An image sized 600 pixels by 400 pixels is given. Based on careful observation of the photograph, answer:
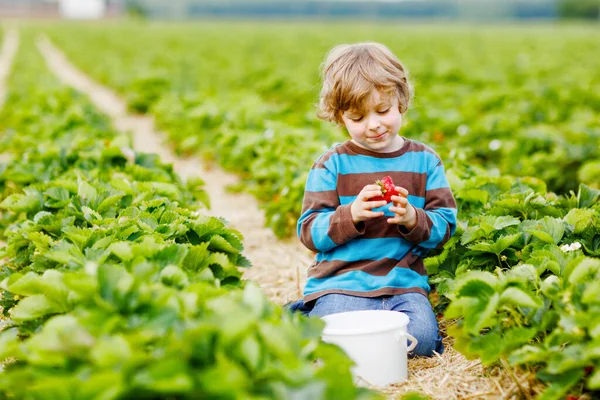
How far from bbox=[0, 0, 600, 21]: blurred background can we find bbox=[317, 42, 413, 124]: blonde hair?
90490 millimetres

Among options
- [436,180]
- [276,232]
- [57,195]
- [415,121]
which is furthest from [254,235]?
[415,121]

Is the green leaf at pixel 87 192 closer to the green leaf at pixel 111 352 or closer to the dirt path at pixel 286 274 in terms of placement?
the dirt path at pixel 286 274

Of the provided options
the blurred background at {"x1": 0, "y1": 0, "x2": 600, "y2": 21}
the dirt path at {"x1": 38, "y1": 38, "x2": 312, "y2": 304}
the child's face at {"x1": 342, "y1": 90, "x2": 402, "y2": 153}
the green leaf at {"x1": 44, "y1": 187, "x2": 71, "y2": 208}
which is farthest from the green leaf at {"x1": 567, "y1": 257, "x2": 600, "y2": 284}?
the blurred background at {"x1": 0, "y1": 0, "x2": 600, "y2": 21}

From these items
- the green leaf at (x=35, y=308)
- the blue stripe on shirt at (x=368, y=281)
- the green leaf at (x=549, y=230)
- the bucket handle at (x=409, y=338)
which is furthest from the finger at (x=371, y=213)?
the green leaf at (x=35, y=308)

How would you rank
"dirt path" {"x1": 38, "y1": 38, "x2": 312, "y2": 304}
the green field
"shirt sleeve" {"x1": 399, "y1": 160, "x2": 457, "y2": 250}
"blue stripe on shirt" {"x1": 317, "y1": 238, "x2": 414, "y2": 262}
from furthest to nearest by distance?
1. "dirt path" {"x1": 38, "y1": 38, "x2": 312, "y2": 304}
2. "blue stripe on shirt" {"x1": 317, "y1": 238, "x2": 414, "y2": 262}
3. "shirt sleeve" {"x1": 399, "y1": 160, "x2": 457, "y2": 250}
4. the green field

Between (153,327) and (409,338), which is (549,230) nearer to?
(409,338)

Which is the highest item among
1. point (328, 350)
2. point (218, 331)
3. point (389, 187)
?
point (389, 187)

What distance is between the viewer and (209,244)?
294 centimetres

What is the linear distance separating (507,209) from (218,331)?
1.94m

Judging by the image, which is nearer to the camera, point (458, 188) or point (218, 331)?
point (218, 331)

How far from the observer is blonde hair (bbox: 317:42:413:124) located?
284 centimetres

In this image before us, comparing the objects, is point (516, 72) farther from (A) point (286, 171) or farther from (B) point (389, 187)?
(B) point (389, 187)

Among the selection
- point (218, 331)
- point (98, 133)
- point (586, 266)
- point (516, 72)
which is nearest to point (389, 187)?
point (586, 266)

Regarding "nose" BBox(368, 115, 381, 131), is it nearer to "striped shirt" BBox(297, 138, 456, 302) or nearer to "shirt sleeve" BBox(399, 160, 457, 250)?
"striped shirt" BBox(297, 138, 456, 302)
